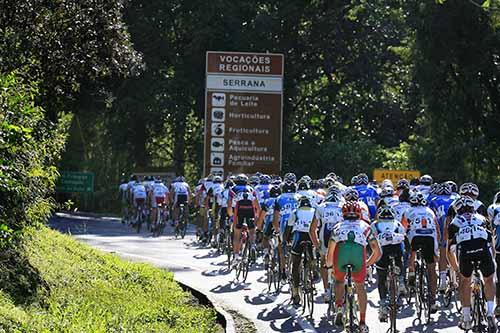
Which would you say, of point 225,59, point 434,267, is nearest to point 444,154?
point 225,59

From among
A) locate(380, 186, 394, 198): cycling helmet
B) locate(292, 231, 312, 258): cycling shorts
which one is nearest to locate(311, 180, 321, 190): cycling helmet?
locate(380, 186, 394, 198): cycling helmet

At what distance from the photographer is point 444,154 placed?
38.2m

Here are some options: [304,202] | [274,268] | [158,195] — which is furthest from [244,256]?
[158,195]

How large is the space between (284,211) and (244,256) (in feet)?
8.83

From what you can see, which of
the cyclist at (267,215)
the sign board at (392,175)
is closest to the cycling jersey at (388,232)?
the cyclist at (267,215)

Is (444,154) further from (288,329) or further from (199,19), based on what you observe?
(288,329)

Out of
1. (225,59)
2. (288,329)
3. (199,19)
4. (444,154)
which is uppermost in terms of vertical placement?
(199,19)

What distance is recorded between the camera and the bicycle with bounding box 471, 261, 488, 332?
12.9 metres

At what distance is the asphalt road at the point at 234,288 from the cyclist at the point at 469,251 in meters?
1.21

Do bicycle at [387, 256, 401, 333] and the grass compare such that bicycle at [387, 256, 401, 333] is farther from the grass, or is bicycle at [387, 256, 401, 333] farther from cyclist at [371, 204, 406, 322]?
the grass

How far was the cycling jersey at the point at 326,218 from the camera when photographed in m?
16.0

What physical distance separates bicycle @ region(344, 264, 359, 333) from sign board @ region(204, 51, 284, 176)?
2152cm

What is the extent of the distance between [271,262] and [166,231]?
1534cm

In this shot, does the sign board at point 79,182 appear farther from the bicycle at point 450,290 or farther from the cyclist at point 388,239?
the cyclist at point 388,239
